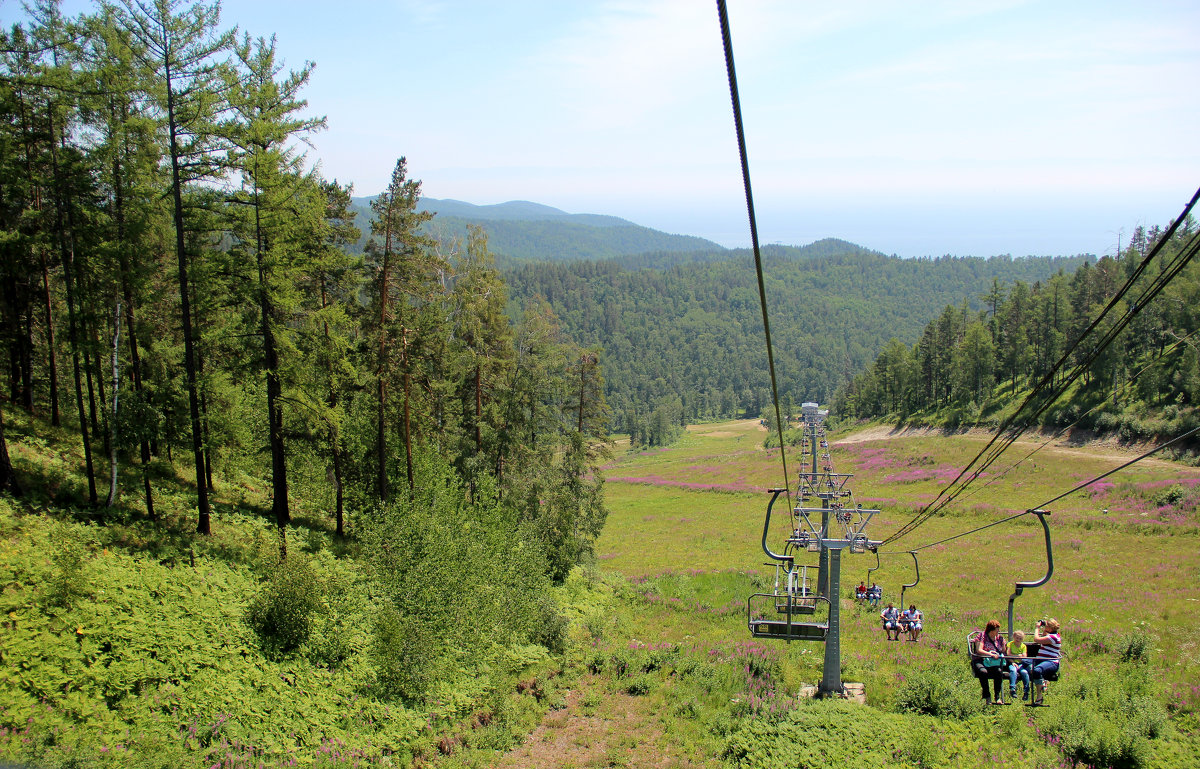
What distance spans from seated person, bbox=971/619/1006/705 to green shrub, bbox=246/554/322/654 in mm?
16824

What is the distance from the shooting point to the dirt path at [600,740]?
58.3 ft

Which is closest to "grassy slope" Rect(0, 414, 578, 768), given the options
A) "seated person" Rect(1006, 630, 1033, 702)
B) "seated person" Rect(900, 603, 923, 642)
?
"seated person" Rect(1006, 630, 1033, 702)

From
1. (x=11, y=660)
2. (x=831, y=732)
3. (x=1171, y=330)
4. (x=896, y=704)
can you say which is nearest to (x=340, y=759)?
(x=11, y=660)

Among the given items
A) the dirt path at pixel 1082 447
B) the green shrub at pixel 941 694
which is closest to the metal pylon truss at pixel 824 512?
the green shrub at pixel 941 694

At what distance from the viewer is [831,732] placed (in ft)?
56.2

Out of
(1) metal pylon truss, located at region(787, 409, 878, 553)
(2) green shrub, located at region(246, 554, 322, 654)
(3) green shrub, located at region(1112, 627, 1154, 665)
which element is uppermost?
(1) metal pylon truss, located at region(787, 409, 878, 553)

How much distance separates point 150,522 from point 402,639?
8924 mm

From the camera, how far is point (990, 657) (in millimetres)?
12484

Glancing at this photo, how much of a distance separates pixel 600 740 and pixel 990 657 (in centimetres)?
1177

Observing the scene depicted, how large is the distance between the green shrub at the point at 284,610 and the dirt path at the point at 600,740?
6.70 metres

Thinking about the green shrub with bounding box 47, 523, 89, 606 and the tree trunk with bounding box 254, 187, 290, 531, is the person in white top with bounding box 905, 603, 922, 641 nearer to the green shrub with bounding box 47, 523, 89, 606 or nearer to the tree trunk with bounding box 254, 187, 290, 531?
the tree trunk with bounding box 254, 187, 290, 531

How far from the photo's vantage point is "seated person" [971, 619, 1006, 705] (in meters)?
12.5

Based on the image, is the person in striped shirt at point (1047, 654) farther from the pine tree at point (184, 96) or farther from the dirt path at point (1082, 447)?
the dirt path at point (1082, 447)

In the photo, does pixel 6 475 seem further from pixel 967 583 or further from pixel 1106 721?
pixel 967 583
